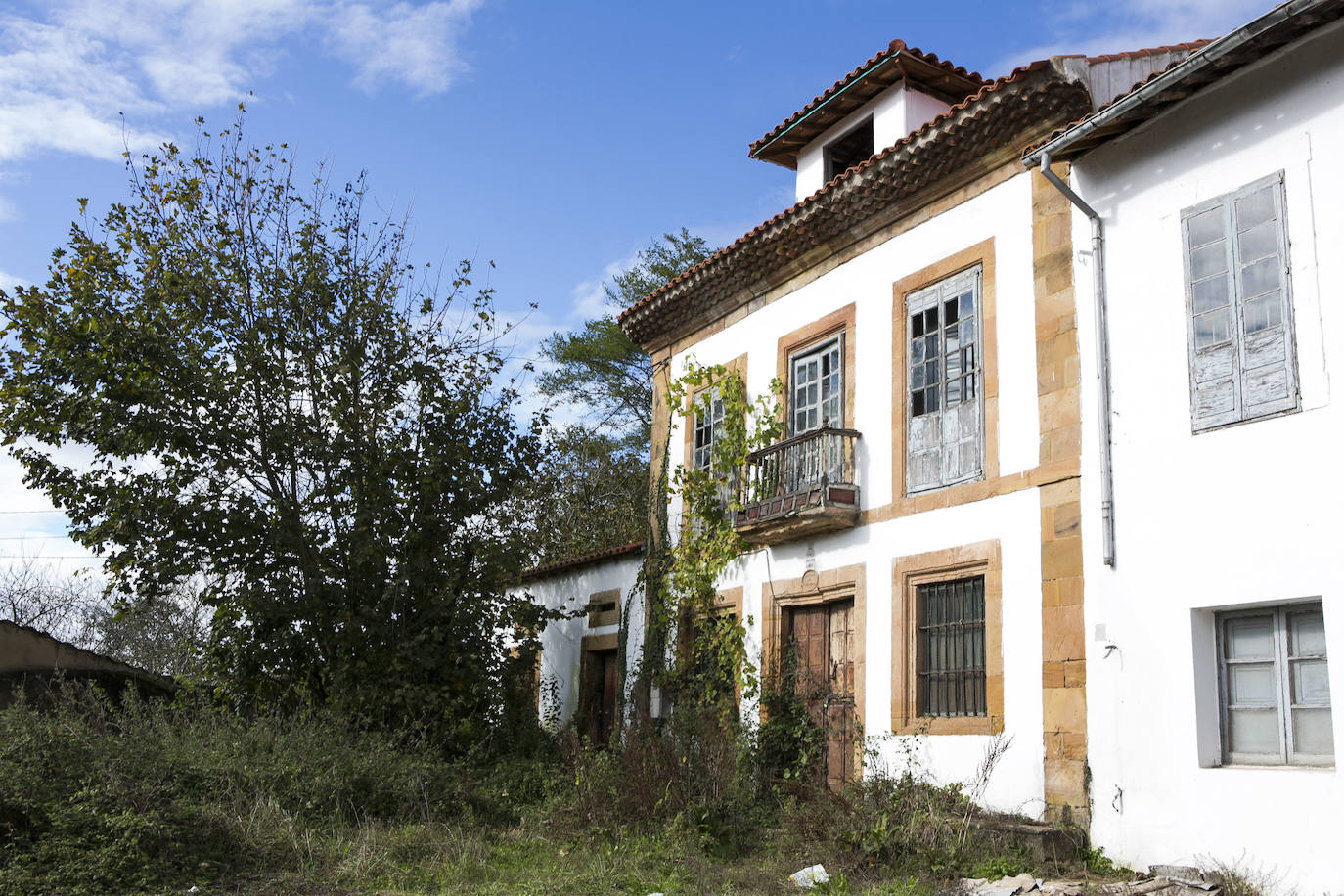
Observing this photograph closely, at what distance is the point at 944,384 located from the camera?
35.7 feet

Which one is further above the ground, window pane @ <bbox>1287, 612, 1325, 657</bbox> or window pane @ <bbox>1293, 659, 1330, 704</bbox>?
window pane @ <bbox>1287, 612, 1325, 657</bbox>

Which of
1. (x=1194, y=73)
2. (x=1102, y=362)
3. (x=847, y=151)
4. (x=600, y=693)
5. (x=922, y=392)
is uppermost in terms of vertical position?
(x=847, y=151)

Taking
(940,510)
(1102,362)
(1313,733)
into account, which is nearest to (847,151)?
(940,510)

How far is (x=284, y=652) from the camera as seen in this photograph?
1380 cm

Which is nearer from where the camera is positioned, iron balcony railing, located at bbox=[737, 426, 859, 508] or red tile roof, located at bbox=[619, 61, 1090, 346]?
red tile roof, located at bbox=[619, 61, 1090, 346]

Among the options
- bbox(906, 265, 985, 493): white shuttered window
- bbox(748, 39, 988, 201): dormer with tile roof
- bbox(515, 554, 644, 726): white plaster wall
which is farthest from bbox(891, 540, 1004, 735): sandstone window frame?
bbox(515, 554, 644, 726): white plaster wall

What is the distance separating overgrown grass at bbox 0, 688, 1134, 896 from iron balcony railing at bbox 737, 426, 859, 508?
260cm

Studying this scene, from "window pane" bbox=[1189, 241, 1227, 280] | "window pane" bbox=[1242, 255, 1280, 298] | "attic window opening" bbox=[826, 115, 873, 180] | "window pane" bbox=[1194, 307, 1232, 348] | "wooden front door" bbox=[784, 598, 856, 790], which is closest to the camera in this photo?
"window pane" bbox=[1242, 255, 1280, 298]

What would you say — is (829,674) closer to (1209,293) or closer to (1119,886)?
(1119,886)

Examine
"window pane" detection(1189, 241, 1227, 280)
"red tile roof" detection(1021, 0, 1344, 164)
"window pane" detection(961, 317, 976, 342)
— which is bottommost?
"window pane" detection(1189, 241, 1227, 280)

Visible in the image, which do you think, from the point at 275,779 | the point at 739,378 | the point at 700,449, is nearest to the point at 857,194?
the point at 739,378

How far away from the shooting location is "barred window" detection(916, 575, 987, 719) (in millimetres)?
10039

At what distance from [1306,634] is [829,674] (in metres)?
5.14

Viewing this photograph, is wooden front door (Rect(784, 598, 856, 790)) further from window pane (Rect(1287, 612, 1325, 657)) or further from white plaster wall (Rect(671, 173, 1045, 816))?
window pane (Rect(1287, 612, 1325, 657))
